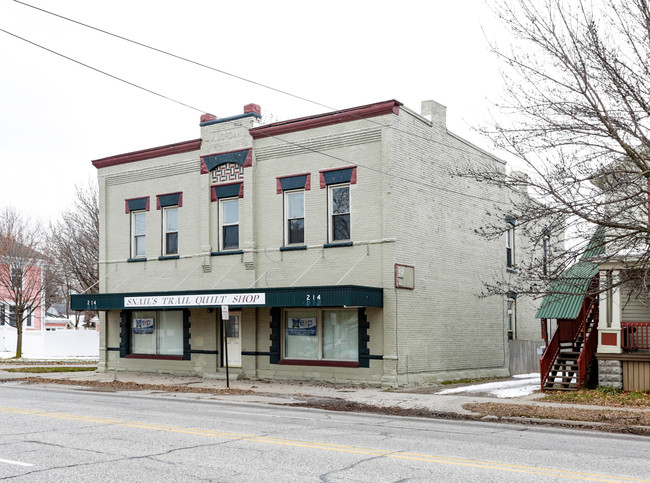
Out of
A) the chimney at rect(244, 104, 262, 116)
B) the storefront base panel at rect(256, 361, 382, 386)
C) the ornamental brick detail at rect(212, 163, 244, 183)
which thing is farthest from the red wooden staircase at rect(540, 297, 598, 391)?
the chimney at rect(244, 104, 262, 116)

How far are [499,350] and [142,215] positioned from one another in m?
14.9

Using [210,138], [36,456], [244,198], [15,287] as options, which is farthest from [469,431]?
[15,287]

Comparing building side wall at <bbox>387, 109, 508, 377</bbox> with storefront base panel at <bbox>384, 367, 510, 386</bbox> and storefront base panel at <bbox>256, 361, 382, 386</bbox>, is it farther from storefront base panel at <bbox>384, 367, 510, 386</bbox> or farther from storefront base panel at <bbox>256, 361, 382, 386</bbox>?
storefront base panel at <bbox>256, 361, 382, 386</bbox>

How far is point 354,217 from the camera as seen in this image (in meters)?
22.9

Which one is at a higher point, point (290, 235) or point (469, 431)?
point (290, 235)

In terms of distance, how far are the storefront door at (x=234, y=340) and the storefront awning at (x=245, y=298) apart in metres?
1.94

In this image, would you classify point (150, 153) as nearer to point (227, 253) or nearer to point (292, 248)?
point (227, 253)

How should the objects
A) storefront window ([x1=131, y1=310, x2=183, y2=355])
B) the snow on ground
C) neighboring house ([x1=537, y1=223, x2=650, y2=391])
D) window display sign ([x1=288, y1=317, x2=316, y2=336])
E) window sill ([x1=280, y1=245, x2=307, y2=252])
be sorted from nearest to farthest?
the snow on ground
neighboring house ([x1=537, y1=223, x2=650, y2=391])
window display sign ([x1=288, y1=317, x2=316, y2=336])
window sill ([x1=280, y1=245, x2=307, y2=252])
storefront window ([x1=131, y1=310, x2=183, y2=355])

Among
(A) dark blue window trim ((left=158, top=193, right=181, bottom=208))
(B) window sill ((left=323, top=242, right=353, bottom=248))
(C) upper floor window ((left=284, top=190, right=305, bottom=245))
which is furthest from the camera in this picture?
(A) dark blue window trim ((left=158, top=193, right=181, bottom=208))

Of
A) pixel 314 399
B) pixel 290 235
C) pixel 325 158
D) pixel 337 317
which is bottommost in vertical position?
pixel 314 399

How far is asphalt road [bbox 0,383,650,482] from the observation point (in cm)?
861

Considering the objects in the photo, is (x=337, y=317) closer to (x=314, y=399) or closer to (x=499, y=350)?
(x=314, y=399)

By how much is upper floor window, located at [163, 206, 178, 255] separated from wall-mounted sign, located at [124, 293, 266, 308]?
103 inches

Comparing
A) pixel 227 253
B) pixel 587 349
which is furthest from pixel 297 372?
pixel 587 349
